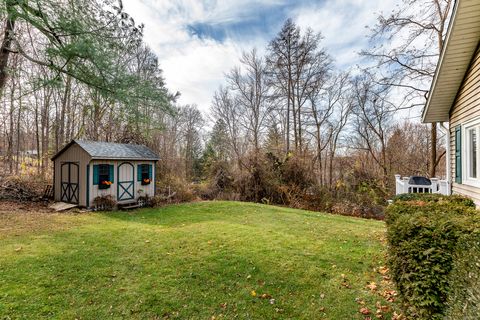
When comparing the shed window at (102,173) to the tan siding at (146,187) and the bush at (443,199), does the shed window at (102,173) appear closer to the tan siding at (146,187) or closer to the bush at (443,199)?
the tan siding at (146,187)

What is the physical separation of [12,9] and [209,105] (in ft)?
54.1

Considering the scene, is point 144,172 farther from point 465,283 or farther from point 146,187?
point 465,283

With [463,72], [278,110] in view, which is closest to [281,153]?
[278,110]

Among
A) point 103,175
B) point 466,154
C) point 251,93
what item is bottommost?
point 103,175

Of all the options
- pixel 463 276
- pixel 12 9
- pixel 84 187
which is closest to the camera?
pixel 463 276

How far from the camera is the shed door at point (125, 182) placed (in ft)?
37.0

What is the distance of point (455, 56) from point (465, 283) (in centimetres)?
505

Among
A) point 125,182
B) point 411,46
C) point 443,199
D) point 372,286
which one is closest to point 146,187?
point 125,182

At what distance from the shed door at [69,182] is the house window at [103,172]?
966 millimetres

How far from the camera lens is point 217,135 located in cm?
2045

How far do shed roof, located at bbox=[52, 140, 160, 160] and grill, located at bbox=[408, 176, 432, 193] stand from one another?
1090 cm

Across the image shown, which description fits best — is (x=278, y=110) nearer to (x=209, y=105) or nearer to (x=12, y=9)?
(x=209, y=105)

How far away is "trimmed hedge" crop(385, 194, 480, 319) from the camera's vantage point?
227 cm

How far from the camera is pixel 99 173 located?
10609 millimetres
